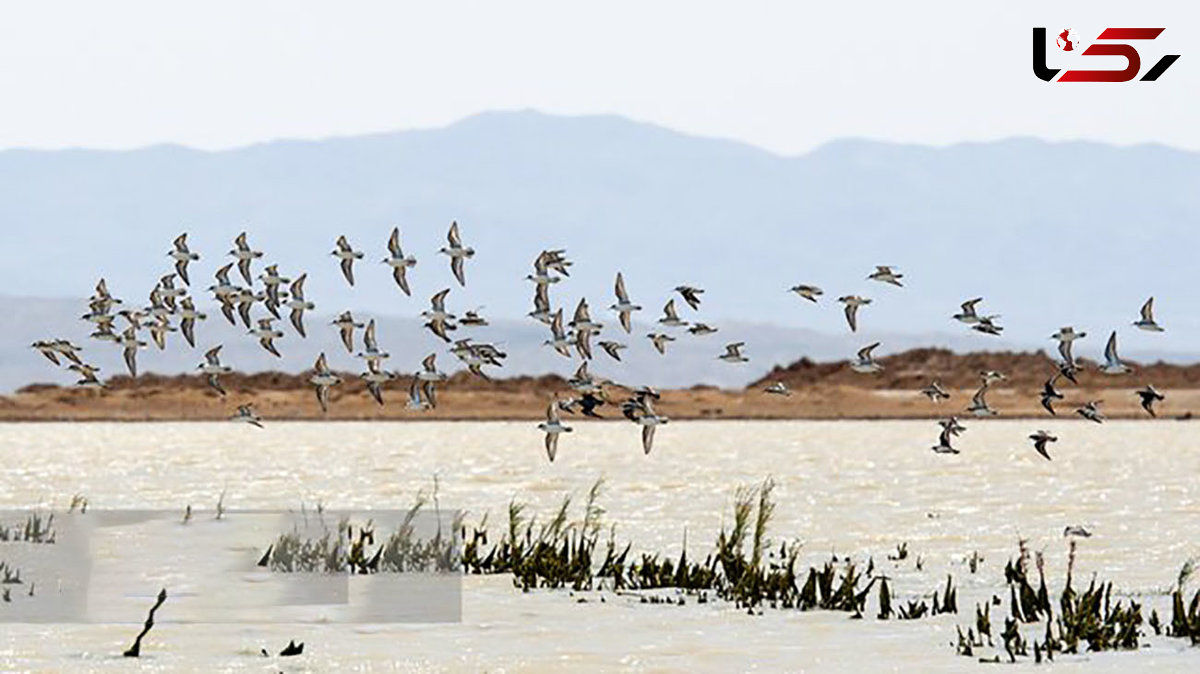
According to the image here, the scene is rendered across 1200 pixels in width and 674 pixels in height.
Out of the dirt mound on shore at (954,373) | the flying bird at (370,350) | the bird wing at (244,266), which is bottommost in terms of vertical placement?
the flying bird at (370,350)

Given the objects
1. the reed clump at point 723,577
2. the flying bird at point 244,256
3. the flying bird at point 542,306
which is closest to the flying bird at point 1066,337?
the reed clump at point 723,577

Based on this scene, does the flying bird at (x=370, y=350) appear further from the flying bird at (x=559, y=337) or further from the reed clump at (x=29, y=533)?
the reed clump at (x=29, y=533)

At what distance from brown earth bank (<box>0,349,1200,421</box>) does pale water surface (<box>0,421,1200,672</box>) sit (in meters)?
7.73

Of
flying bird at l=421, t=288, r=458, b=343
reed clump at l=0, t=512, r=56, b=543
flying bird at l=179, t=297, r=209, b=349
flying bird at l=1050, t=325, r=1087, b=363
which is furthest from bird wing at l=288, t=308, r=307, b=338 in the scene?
flying bird at l=1050, t=325, r=1087, b=363

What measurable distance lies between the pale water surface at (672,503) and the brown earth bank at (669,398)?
773 centimetres

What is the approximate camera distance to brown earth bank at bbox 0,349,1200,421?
346ft

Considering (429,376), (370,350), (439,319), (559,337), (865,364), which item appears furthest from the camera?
(865,364)

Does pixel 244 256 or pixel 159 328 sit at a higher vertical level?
pixel 244 256

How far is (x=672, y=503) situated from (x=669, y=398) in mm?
70055

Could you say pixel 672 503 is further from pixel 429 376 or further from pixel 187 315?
pixel 429 376

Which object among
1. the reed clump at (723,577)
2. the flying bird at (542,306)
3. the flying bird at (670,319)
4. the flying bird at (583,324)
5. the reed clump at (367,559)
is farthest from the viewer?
the reed clump at (367,559)

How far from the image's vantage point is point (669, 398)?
111m

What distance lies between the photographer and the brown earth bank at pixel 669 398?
105 metres

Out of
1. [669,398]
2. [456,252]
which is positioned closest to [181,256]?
[456,252]
